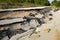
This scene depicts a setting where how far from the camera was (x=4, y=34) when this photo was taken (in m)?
6.02

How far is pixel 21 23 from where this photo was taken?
Result: 7.98 meters

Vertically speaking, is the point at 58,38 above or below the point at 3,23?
below

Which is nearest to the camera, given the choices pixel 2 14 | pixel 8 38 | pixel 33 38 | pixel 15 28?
pixel 8 38

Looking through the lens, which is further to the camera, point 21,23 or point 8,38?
point 21,23

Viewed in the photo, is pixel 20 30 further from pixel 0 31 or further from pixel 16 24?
pixel 0 31

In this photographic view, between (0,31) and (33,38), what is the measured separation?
1200 mm

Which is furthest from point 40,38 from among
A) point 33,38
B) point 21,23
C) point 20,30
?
point 21,23

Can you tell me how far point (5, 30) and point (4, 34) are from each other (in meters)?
0.34

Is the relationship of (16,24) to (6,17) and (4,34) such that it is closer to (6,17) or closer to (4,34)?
(6,17)

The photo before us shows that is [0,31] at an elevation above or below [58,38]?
above

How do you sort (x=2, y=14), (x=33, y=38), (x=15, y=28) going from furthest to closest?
(x=2, y=14) < (x=15, y=28) < (x=33, y=38)

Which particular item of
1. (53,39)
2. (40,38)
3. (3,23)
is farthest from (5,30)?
(53,39)

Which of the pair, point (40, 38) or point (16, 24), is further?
point (16, 24)

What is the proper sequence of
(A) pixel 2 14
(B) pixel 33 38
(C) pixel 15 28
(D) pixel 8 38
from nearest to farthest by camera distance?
(D) pixel 8 38
(B) pixel 33 38
(C) pixel 15 28
(A) pixel 2 14
